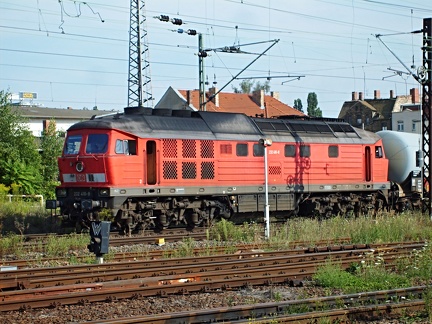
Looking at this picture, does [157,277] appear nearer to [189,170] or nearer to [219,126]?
[189,170]

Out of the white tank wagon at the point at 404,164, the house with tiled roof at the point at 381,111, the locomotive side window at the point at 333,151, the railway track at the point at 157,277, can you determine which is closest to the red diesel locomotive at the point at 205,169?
the locomotive side window at the point at 333,151

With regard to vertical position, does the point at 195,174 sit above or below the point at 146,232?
above

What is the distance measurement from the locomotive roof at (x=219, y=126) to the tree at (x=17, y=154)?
1835 cm

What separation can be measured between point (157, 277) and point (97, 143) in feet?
29.7

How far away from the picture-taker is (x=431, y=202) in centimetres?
2459

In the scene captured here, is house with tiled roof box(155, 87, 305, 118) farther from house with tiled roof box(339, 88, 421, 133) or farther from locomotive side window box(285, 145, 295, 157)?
locomotive side window box(285, 145, 295, 157)

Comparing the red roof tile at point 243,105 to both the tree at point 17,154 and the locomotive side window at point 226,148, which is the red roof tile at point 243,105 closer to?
the tree at point 17,154

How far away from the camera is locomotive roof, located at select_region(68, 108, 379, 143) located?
20938mm

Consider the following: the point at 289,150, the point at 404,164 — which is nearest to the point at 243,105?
the point at 404,164

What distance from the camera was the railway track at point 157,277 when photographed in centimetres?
1077

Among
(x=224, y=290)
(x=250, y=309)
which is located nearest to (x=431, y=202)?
(x=224, y=290)

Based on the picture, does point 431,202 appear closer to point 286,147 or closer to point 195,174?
point 286,147

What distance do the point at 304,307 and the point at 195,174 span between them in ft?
40.6

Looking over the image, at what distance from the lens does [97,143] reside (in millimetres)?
20484
